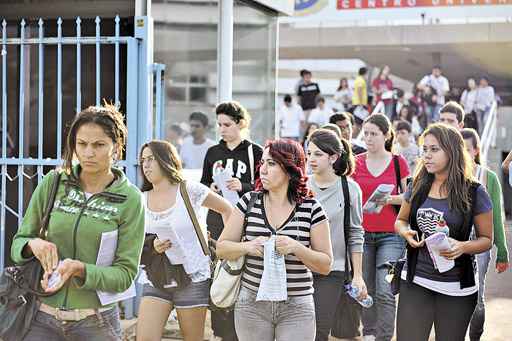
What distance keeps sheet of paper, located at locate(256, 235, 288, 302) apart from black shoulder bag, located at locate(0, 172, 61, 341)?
3.99ft

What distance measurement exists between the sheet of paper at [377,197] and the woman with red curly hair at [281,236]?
6.84 feet

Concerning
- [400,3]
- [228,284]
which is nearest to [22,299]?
[228,284]

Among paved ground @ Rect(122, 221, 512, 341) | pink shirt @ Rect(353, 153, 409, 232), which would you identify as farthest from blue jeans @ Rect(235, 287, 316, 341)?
paved ground @ Rect(122, 221, 512, 341)

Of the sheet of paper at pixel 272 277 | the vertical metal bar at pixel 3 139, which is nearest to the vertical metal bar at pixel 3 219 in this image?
the vertical metal bar at pixel 3 139

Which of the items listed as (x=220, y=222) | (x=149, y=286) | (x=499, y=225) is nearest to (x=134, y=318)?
(x=220, y=222)

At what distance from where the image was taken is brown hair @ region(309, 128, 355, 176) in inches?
234

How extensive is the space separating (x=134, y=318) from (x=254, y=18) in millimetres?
4622

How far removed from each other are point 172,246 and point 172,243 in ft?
0.08

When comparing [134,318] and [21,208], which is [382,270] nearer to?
[134,318]

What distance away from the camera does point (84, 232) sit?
3928mm

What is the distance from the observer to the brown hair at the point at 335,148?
5.95 m

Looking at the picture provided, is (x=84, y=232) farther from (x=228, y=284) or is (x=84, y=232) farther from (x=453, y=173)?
(x=453, y=173)

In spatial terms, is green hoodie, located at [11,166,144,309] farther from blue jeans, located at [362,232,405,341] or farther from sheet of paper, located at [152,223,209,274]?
blue jeans, located at [362,232,405,341]

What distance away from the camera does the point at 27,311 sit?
12.8 ft
